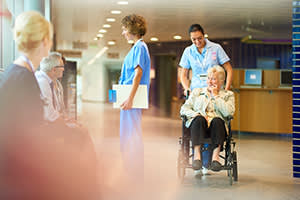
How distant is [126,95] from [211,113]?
44.3 inches

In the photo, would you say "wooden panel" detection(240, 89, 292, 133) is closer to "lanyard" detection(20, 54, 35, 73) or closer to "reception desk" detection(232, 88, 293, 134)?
"reception desk" detection(232, 88, 293, 134)

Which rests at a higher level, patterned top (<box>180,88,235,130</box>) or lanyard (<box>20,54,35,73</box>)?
lanyard (<box>20,54,35,73</box>)

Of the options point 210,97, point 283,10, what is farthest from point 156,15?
point 210,97

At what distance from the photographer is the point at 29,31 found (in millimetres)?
1423

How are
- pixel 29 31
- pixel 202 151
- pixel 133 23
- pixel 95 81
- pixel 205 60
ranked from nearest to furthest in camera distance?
1. pixel 29 31
2. pixel 133 23
3. pixel 202 151
4. pixel 205 60
5. pixel 95 81

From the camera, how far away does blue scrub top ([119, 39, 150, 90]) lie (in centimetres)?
313

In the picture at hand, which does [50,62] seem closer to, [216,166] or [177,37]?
[216,166]

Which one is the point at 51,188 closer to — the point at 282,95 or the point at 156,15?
the point at 282,95

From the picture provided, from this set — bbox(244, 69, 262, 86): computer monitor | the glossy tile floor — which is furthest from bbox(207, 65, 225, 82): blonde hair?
bbox(244, 69, 262, 86): computer monitor

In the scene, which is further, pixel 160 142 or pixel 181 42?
pixel 181 42

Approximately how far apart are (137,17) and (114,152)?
117 inches

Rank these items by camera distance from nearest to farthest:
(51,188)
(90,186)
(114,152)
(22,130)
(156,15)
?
(22,130) < (51,188) < (90,186) < (114,152) < (156,15)

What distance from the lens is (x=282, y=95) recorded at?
27.4ft

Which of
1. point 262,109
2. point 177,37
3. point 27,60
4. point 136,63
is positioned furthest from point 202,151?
point 177,37
